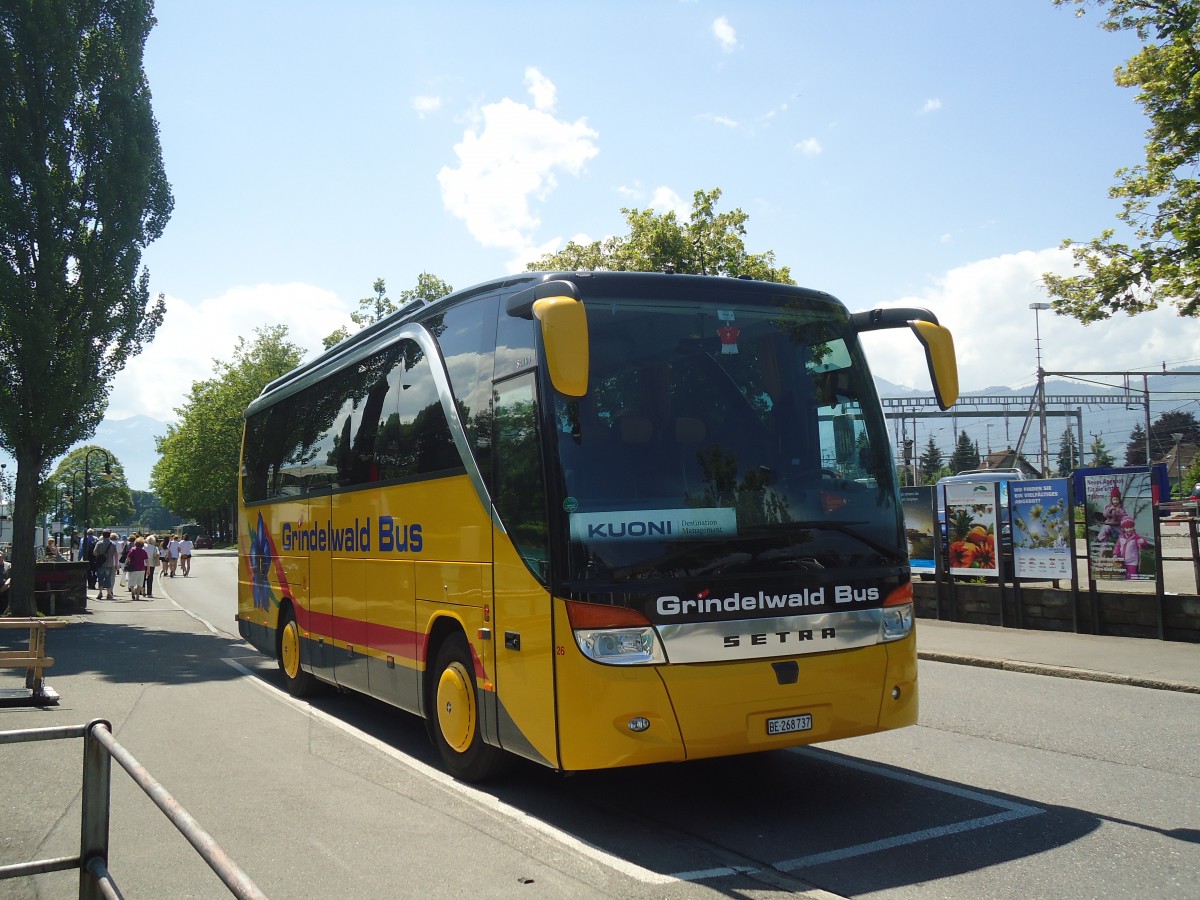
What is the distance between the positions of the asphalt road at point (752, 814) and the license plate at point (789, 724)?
552 mm

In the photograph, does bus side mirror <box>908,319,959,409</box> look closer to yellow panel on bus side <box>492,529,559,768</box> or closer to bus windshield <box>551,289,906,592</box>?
bus windshield <box>551,289,906,592</box>

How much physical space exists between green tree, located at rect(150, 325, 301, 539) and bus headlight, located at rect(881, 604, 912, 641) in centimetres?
8384

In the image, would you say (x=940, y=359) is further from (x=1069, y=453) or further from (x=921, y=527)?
(x=1069, y=453)

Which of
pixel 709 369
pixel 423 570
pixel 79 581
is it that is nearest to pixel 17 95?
pixel 79 581

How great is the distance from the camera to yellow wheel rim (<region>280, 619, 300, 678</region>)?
38.3ft

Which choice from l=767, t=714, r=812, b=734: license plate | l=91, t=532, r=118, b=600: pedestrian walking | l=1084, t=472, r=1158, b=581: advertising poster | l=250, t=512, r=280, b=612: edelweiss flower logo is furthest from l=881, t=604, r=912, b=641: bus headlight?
l=91, t=532, r=118, b=600: pedestrian walking

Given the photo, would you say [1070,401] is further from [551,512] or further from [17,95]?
[551,512]

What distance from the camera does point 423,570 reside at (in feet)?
26.0

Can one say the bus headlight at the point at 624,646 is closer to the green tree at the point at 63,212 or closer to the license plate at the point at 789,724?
the license plate at the point at 789,724

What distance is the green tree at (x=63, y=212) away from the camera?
21.4m

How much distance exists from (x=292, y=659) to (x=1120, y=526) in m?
10.9

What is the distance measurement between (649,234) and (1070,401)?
48948 mm

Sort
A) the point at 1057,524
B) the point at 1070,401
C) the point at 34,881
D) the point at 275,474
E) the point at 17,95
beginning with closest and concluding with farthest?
1. the point at 34,881
2. the point at 275,474
3. the point at 1057,524
4. the point at 17,95
5. the point at 1070,401

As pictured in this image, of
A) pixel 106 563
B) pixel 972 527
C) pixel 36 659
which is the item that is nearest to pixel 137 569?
pixel 106 563
